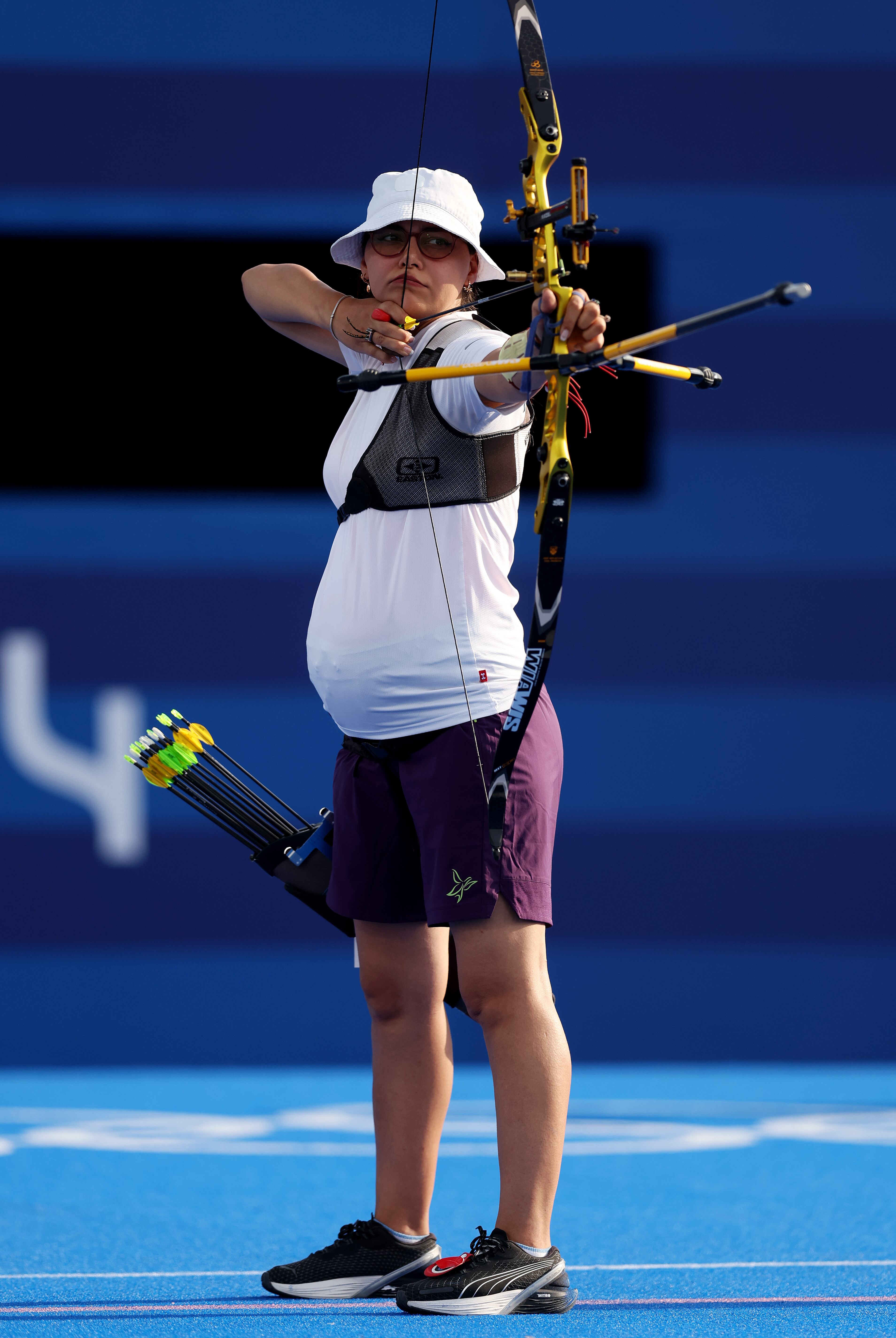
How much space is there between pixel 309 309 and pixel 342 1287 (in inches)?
46.7

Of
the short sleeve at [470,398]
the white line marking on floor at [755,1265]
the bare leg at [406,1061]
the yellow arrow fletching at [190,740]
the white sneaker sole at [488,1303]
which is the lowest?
the white line marking on floor at [755,1265]

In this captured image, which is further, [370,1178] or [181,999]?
[181,999]

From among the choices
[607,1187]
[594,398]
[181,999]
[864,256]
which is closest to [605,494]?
[594,398]

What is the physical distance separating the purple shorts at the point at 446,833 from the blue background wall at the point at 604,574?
2.13 meters

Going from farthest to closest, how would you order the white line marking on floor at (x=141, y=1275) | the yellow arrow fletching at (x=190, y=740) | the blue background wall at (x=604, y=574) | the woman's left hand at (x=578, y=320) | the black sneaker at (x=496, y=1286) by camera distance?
the blue background wall at (x=604, y=574) < the yellow arrow fletching at (x=190, y=740) < the white line marking on floor at (x=141, y=1275) < the black sneaker at (x=496, y=1286) < the woman's left hand at (x=578, y=320)

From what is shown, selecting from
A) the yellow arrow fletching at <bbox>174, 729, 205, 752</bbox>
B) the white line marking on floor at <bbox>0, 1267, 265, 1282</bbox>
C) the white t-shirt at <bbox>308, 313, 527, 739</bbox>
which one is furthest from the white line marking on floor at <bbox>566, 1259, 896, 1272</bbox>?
the yellow arrow fletching at <bbox>174, 729, 205, 752</bbox>

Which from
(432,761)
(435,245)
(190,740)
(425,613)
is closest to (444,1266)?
(432,761)

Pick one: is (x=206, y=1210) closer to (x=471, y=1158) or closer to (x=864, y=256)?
(x=471, y=1158)

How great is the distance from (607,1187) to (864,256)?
8.43ft

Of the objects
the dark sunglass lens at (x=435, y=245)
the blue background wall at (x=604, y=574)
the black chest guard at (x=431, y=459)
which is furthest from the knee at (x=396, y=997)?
the blue background wall at (x=604, y=574)

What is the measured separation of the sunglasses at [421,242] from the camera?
6.27 feet

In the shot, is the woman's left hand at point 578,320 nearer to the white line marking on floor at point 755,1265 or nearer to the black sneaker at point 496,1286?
the black sneaker at point 496,1286

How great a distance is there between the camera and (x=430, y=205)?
1.89 metres

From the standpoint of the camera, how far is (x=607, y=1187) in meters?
2.66
